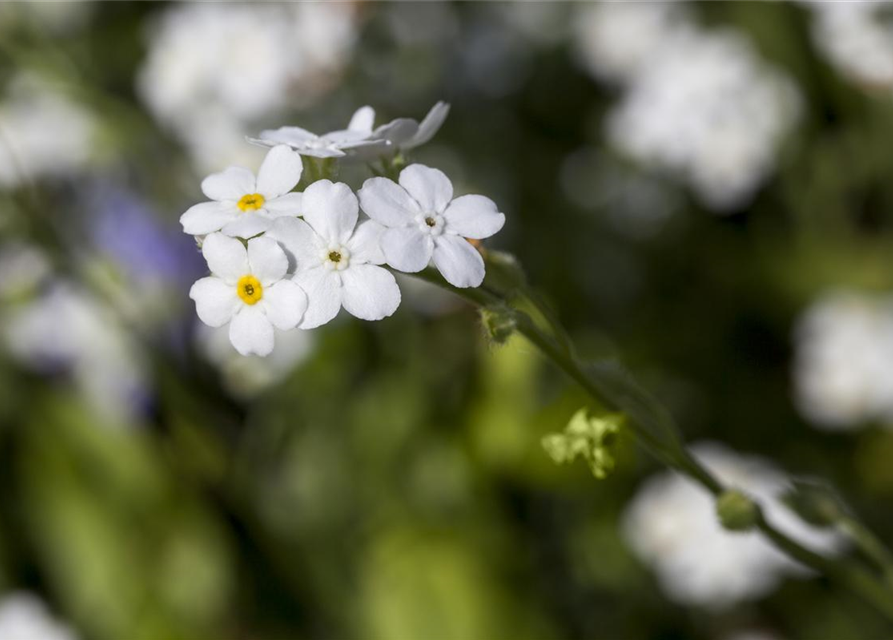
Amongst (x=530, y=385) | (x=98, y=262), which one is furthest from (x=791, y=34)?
(x=98, y=262)

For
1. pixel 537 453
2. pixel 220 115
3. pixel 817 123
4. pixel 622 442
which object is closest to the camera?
pixel 622 442

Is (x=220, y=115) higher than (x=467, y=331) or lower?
higher

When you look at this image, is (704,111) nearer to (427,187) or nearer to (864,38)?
(864,38)

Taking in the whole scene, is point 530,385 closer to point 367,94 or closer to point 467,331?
point 467,331

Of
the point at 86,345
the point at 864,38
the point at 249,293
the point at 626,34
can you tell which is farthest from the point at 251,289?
the point at 626,34

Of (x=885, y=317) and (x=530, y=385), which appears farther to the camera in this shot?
(x=885, y=317)
